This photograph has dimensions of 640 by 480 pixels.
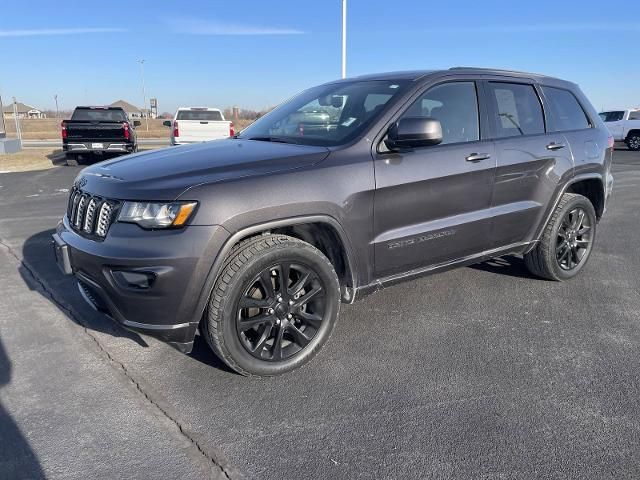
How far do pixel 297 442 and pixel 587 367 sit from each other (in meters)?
1.92

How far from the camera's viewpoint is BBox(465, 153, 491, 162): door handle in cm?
372

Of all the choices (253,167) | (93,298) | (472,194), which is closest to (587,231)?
(472,194)

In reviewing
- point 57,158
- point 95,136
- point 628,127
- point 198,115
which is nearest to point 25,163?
point 95,136

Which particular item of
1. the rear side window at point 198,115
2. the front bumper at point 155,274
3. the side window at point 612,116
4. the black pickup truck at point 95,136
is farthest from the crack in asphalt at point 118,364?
the side window at point 612,116

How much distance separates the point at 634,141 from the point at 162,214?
26.1 metres

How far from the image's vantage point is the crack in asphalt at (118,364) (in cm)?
233

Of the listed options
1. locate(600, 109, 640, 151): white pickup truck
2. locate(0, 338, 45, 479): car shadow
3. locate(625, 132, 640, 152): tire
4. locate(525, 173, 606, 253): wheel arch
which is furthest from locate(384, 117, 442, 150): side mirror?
locate(625, 132, 640, 152): tire

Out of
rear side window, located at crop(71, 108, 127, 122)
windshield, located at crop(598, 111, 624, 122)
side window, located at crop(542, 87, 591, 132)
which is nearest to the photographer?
side window, located at crop(542, 87, 591, 132)

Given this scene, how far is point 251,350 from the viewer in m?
2.99

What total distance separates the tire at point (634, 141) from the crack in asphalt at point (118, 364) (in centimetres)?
2553

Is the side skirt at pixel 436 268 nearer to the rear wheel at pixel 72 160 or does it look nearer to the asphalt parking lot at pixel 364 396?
the asphalt parking lot at pixel 364 396

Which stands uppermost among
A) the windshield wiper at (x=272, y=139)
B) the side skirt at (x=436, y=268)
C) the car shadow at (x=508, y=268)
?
the windshield wiper at (x=272, y=139)

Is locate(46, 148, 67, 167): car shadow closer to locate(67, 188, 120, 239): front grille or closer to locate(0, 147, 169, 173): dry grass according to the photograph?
locate(0, 147, 169, 173): dry grass

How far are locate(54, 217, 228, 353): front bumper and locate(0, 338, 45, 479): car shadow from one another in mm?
717
